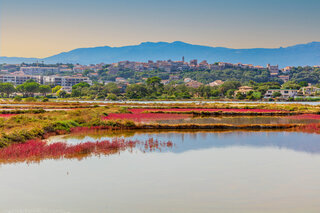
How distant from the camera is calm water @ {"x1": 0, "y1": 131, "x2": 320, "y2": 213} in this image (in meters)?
9.43

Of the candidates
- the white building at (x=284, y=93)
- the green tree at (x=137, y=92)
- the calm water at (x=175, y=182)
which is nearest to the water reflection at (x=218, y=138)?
the calm water at (x=175, y=182)

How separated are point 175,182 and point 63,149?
5961 millimetres

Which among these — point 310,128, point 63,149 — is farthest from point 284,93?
point 63,149

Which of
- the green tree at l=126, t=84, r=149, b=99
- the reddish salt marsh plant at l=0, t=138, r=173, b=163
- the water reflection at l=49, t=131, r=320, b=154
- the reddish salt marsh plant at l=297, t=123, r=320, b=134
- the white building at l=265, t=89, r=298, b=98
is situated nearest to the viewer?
the reddish salt marsh plant at l=0, t=138, r=173, b=163

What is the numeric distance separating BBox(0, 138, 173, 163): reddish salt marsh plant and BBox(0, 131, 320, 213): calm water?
71cm

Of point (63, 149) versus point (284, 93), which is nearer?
point (63, 149)

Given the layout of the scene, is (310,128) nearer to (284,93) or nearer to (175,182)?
(175,182)

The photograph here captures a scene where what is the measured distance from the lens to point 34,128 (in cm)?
1791

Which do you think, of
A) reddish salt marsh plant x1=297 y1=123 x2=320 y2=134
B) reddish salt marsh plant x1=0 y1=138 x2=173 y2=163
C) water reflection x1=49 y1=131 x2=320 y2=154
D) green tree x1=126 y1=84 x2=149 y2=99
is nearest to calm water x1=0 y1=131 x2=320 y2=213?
water reflection x1=49 y1=131 x2=320 y2=154

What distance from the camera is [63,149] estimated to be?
49.5 ft

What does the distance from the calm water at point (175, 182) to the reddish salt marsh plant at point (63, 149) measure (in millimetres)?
710

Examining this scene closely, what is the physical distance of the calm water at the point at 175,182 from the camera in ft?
30.9

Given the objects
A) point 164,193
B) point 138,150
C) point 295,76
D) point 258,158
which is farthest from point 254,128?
point 295,76

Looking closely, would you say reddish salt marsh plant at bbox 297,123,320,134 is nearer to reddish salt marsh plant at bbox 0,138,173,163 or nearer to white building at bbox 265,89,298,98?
reddish salt marsh plant at bbox 0,138,173,163
